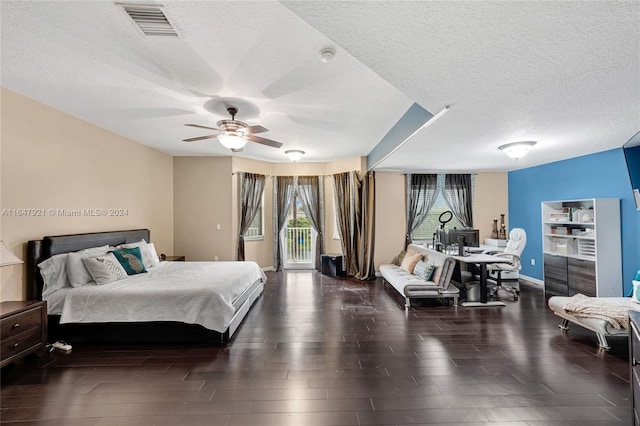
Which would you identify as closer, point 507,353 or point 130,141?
point 507,353

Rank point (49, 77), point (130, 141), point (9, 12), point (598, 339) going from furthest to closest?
point (130, 141) → point (598, 339) → point (49, 77) → point (9, 12)

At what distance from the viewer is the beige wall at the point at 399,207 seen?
21.7 ft

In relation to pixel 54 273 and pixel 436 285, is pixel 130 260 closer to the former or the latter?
pixel 54 273

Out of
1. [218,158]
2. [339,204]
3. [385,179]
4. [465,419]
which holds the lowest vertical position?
[465,419]

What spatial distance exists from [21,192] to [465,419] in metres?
4.81

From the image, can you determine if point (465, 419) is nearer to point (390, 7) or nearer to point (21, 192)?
point (390, 7)

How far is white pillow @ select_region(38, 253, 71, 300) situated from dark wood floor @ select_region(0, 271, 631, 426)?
76cm

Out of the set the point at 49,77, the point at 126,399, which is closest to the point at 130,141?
the point at 49,77

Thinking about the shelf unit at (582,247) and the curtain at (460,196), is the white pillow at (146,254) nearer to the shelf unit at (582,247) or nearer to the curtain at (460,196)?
the curtain at (460,196)

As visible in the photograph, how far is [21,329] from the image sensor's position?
255cm

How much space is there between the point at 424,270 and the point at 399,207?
7.41 ft

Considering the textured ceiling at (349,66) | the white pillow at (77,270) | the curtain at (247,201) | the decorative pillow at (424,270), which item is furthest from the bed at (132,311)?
the decorative pillow at (424,270)

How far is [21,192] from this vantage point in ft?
10.1

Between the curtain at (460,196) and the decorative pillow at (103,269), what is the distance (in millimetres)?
6717
